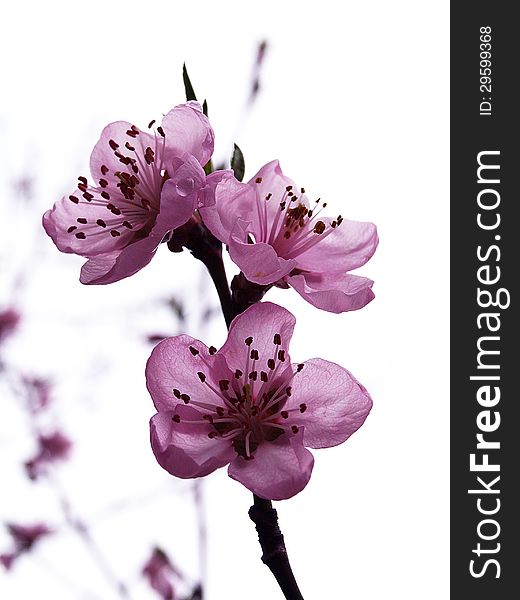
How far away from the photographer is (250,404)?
34.0 inches

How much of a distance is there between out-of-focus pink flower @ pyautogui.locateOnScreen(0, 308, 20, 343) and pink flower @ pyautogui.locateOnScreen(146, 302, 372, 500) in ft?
7.31

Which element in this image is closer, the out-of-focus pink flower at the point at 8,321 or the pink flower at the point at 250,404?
the pink flower at the point at 250,404

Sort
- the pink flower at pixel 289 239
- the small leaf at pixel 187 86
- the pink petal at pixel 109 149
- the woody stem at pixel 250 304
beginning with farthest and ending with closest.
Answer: the pink petal at pixel 109 149
the small leaf at pixel 187 86
the pink flower at pixel 289 239
the woody stem at pixel 250 304

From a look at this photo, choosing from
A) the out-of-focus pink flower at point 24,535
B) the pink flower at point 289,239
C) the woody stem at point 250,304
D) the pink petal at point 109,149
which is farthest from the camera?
the out-of-focus pink flower at point 24,535

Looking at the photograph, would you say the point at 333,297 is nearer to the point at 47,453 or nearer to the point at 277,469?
the point at 277,469

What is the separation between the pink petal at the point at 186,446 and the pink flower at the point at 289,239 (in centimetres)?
17

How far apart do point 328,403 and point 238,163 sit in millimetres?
315

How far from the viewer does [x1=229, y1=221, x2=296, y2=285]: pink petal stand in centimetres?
78

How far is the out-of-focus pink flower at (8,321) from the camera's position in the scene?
115 inches

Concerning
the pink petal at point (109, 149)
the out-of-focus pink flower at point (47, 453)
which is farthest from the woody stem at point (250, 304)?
the out-of-focus pink flower at point (47, 453)

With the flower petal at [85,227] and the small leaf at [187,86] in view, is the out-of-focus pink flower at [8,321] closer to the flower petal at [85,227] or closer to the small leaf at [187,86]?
the flower petal at [85,227]

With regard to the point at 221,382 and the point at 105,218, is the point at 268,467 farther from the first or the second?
the point at 105,218

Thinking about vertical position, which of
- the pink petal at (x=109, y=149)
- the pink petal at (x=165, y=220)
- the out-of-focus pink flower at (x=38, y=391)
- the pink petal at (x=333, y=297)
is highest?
the out-of-focus pink flower at (x=38, y=391)

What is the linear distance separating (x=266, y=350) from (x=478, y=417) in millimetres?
1136
